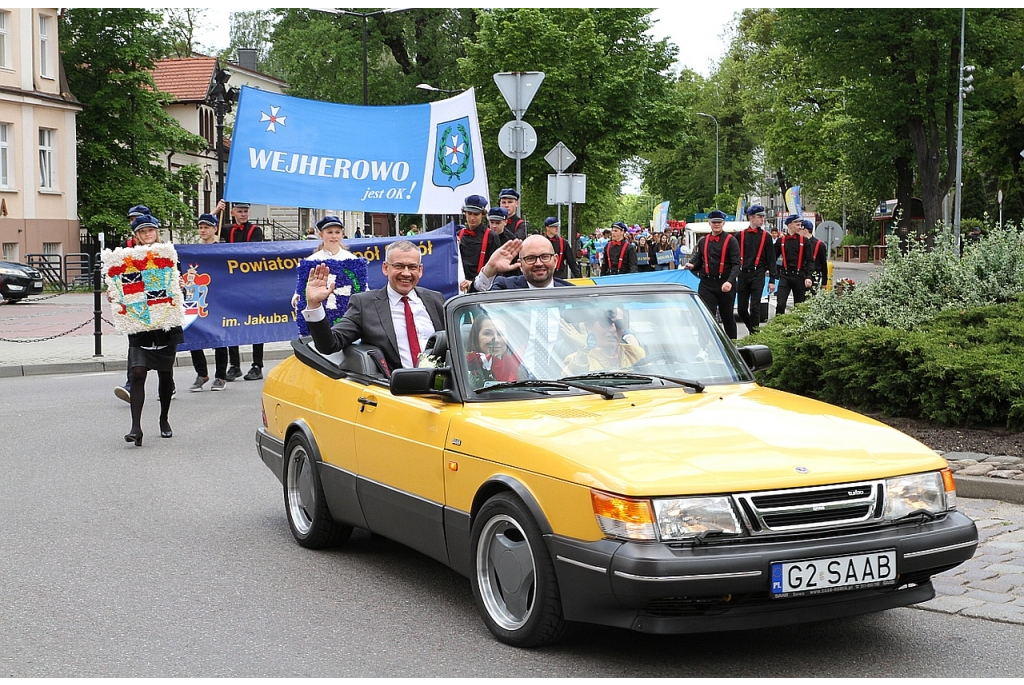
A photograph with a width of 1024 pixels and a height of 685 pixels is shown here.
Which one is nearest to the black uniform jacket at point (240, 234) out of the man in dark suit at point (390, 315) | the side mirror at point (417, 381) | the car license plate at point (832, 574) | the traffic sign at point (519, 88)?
the traffic sign at point (519, 88)

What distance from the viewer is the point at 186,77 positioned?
73938 mm

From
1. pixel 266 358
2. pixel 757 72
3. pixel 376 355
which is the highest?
pixel 757 72

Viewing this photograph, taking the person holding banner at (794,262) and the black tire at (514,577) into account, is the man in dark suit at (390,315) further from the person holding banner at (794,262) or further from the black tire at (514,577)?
the person holding banner at (794,262)

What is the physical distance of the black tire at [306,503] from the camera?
755 cm

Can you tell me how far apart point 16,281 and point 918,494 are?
3477 centimetres

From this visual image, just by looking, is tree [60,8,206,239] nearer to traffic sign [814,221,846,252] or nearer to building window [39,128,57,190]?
building window [39,128,57,190]

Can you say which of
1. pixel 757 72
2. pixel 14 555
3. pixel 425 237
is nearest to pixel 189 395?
pixel 425 237

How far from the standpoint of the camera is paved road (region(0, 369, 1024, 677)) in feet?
17.4

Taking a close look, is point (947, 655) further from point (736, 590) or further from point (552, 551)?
point (552, 551)

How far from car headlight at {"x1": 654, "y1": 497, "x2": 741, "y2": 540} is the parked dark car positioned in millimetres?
33640

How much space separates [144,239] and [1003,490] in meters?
7.81

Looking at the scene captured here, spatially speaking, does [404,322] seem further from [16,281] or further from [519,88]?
[16,281]

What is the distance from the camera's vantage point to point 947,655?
213 inches

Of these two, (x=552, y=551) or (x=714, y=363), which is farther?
(x=714, y=363)
